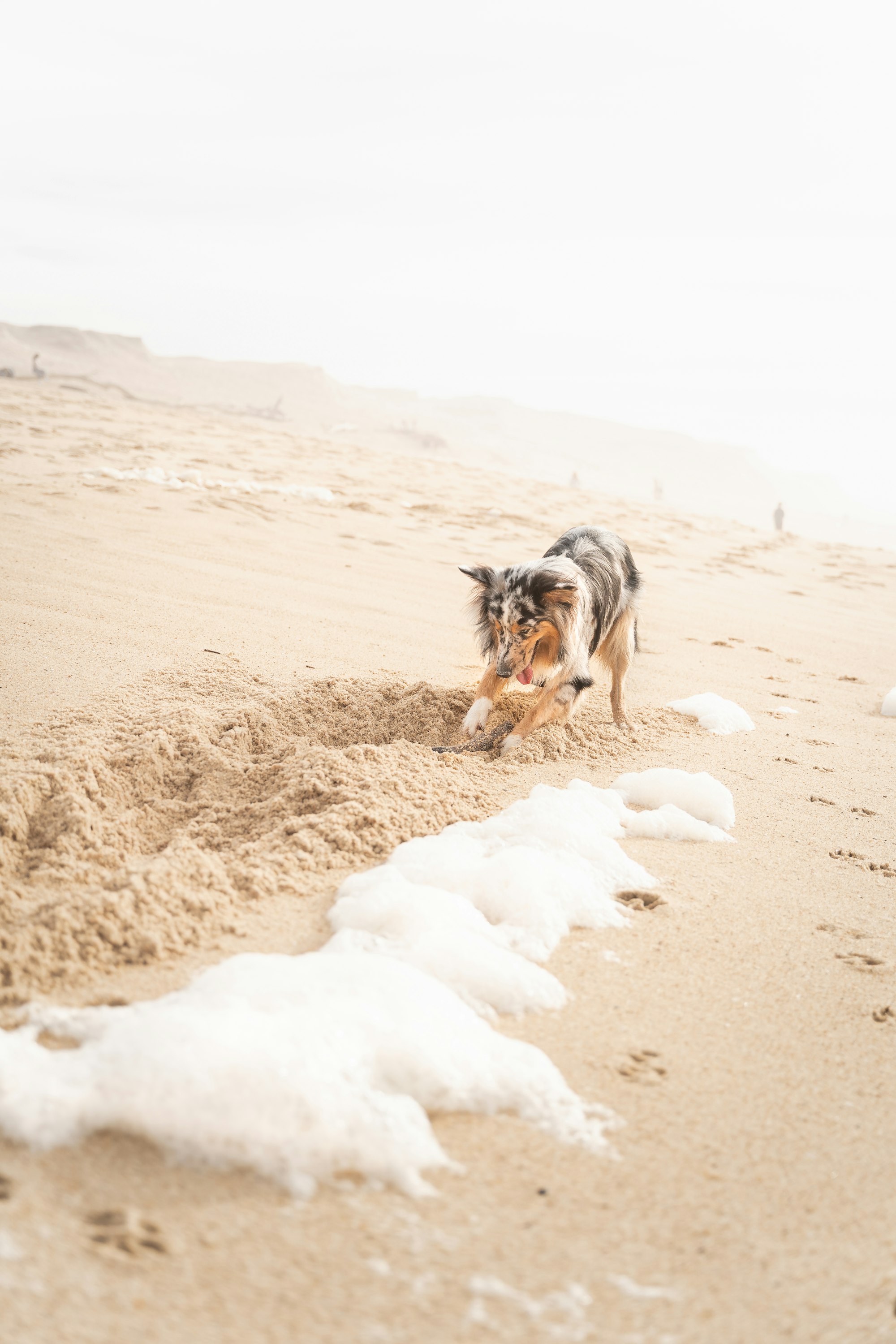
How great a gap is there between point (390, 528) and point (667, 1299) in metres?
7.74

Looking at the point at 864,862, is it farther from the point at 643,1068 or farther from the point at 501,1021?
the point at 501,1021

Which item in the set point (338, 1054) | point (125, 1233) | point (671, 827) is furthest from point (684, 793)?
point (125, 1233)

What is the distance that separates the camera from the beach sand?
3.95 ft

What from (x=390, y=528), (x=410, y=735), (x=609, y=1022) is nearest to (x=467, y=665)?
(x=410, y=735)

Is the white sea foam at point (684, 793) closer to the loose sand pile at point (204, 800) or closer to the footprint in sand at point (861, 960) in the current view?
the loose sand pile at point (204, 800)

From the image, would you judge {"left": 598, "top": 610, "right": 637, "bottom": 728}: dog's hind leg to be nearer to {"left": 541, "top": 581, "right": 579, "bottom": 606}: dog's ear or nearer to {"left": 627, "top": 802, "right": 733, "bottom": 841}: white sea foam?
{"left": 541, "top": 581, "right": 579, "bottom": 606}: dog's ear

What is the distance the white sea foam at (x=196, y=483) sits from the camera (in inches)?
328

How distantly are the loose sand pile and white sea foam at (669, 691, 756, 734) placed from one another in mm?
407

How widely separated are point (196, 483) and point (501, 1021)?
26.0ft

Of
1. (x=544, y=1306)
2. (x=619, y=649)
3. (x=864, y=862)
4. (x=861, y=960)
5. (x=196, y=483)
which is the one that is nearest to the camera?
(x=544, y=1306)

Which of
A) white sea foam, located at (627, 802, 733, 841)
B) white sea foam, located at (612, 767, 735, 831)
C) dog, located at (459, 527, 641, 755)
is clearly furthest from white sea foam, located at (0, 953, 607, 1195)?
dog, located at (459, 527, 641, 755)

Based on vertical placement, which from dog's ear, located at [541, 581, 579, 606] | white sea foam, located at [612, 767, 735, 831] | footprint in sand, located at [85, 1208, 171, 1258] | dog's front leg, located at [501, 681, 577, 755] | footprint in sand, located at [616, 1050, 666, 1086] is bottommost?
A: footprint in sand, located at [85, 1208, 171, 1258]

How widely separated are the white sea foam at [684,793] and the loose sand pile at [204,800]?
366 mm

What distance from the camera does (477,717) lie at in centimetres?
364
